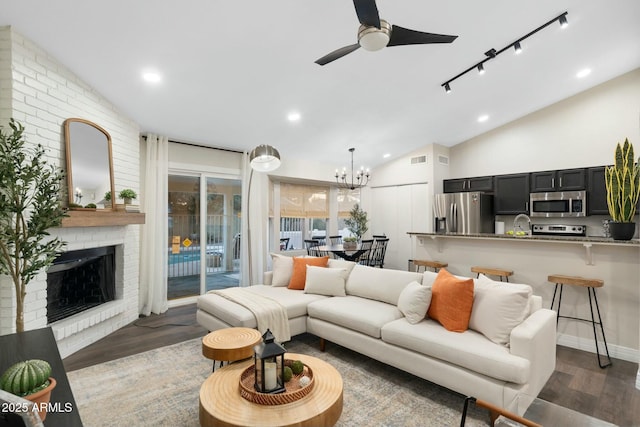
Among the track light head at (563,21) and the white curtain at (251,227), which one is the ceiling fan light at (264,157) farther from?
the track light head at (563,21)

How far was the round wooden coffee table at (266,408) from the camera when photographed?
1666 mm

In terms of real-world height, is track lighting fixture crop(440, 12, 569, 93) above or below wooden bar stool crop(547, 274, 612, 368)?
above

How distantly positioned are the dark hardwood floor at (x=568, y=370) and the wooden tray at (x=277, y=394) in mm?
1924

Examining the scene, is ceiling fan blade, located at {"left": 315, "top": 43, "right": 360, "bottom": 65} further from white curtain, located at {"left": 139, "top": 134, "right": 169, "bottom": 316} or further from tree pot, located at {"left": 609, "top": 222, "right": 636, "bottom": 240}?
white curtain, located at {"left": 139, "top": 134, "right": 169, "bottom": 316}

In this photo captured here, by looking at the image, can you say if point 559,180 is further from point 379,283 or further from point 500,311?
point 500,311

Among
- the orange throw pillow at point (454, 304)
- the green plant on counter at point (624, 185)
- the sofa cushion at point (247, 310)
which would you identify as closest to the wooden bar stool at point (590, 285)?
the green plant on counter at point (624, 185)

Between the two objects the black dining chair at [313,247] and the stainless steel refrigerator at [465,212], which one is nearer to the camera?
the black dining chair at [313,247]

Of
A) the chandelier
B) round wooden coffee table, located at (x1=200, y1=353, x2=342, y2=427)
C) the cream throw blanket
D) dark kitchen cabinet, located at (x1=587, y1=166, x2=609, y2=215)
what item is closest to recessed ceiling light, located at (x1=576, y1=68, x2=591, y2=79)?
dark kitchen cabinet, located at (x1=587, y1=166, x2=609, y2=215)

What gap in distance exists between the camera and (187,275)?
5.34 meters

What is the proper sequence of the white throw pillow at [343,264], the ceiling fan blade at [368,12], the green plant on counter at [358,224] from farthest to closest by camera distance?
the green plant on counter at [358,224]
the white throw pillow at [343,264]
the ceiling fan blade at [368,12]

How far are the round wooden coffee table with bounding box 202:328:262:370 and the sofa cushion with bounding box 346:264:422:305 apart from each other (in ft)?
4.75

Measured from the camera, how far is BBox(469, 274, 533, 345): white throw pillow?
2.41m

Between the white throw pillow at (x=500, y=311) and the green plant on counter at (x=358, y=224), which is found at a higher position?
the green plant on counter at (x=358, y=224)

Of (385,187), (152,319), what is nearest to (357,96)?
(385,187)
